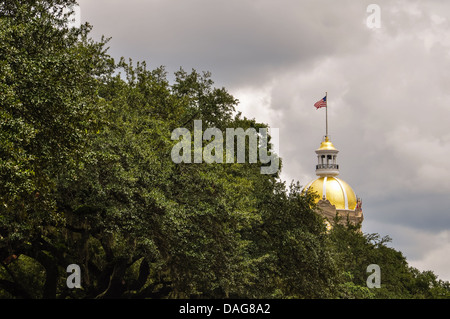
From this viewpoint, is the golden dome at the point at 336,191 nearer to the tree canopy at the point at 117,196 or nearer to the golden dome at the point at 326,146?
the golden dome at the point at 326,146

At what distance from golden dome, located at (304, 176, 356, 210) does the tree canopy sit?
3112 inches

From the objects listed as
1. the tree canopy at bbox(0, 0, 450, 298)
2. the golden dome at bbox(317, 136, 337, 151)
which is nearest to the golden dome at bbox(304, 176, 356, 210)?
the golden dome at bbox(317, 136, 337, 151)

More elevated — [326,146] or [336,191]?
[326,146]

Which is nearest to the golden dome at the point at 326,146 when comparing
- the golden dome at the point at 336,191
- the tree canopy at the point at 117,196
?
the golden dome at the point at 336,191

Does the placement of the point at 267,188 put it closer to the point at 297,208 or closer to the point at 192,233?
the point at 297,208

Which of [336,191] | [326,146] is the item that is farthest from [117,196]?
[326,146]

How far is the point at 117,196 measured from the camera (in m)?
25.7

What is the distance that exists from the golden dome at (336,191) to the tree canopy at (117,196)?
7904cm

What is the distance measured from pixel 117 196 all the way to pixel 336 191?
9789 centimetres

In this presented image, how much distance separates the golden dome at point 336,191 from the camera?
389 ft

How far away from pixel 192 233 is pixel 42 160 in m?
8.98

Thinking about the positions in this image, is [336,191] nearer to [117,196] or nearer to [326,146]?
[326,146]

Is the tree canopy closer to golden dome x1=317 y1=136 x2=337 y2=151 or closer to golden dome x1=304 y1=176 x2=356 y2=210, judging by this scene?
golden dome x1=304 y1=176 x2=356 y2=210
